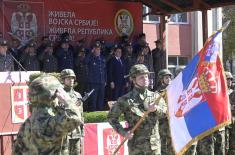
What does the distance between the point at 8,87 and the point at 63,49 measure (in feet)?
19.7

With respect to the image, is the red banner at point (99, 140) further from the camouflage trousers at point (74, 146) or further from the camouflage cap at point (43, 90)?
the camouflage cap at point (43, 90)

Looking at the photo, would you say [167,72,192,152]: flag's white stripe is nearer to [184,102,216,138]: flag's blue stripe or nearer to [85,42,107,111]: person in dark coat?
[184,102,216,138]: flag's blue stripe

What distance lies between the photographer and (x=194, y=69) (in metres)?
7.61

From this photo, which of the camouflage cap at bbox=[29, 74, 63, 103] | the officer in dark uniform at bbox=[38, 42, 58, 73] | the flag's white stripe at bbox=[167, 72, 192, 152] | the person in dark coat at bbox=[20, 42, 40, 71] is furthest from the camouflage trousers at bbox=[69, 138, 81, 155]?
the officer in dark uniform at bbox=[38, 42, 58, 73]

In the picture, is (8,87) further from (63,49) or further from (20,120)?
(63,49)

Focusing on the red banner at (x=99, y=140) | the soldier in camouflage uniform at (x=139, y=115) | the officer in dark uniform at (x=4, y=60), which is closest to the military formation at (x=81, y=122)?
the soldier in camouflage uniform at (x=139, y=115)

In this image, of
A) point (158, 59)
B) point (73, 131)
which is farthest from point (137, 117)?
point (158, 59)

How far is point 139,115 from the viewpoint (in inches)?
322

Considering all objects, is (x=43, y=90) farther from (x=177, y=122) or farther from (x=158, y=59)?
(x=158, y=59)

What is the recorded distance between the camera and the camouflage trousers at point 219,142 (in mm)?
11648

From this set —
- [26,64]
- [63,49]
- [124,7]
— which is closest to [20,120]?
[26,64]

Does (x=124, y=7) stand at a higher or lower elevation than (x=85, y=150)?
higher

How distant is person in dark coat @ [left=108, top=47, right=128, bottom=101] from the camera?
17344mm

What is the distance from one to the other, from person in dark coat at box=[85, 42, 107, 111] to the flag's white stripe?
8.73 m
